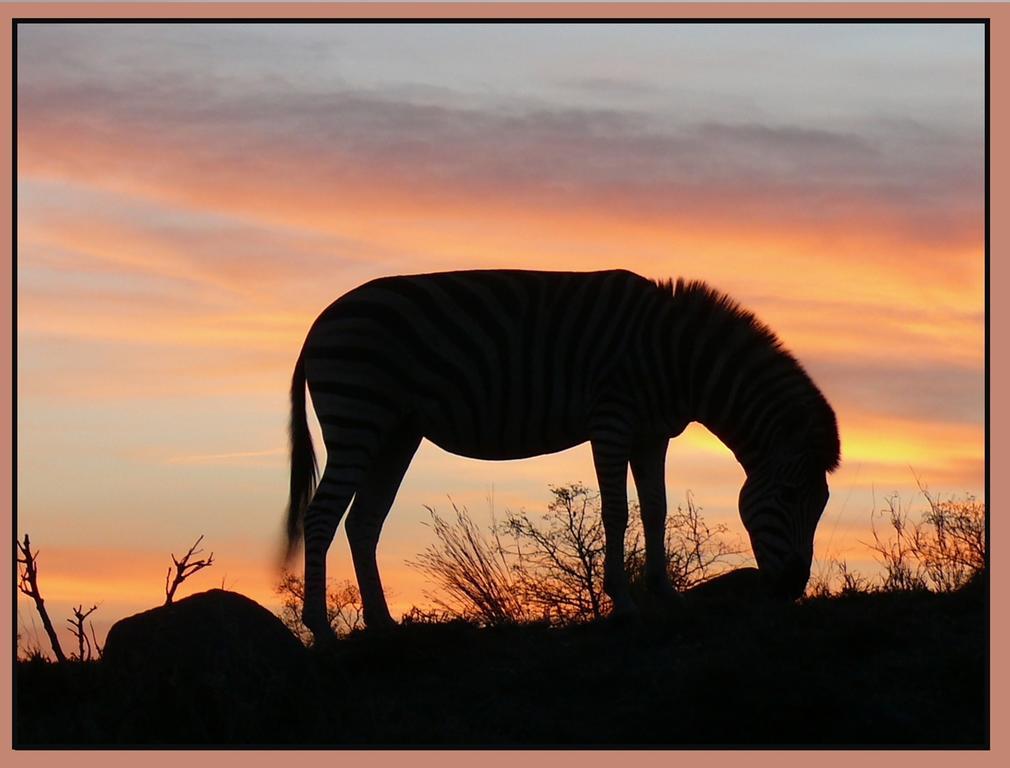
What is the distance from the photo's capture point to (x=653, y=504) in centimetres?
1234

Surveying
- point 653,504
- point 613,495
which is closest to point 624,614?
point 613,495

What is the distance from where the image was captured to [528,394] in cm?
1231

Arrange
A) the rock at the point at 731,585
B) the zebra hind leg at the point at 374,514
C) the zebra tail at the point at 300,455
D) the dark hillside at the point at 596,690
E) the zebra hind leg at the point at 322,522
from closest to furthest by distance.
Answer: the dark hillside at the point at 596,690
the zebra hind leg at the point at 322,522
the zebra hind leg at the point at 374,514
the rock at the point at 731,585
the zebra tail at the point at 300,455

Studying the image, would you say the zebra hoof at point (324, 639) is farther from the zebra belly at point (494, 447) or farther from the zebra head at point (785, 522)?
the zebra head at point (785, 522)

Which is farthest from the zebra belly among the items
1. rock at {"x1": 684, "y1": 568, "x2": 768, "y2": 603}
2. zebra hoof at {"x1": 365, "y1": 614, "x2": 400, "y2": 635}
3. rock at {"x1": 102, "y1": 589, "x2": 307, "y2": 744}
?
rock at {"x1": 102, "y1": 589, "x2": 307, "y2": 744}

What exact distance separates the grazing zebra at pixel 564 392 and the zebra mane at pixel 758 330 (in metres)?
0.01

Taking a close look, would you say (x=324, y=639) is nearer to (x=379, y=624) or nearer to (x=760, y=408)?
(x=379, y=624)

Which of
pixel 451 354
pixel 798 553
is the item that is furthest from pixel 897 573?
pixel 451 354

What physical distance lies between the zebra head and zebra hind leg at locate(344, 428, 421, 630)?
2.94 m

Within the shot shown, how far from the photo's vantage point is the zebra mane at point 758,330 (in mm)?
12188

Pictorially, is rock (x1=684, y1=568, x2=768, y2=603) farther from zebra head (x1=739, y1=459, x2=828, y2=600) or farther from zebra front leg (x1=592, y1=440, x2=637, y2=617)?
zebra front leg (x1=592, y1=440, x2=637, y2=617)

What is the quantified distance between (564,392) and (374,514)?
1914mm

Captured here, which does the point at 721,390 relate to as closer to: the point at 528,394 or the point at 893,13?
the point at 528,394

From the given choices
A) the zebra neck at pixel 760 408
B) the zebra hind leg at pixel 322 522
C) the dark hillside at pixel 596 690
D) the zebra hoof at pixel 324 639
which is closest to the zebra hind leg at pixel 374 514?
the zebra hind leg at pixel 322 522
